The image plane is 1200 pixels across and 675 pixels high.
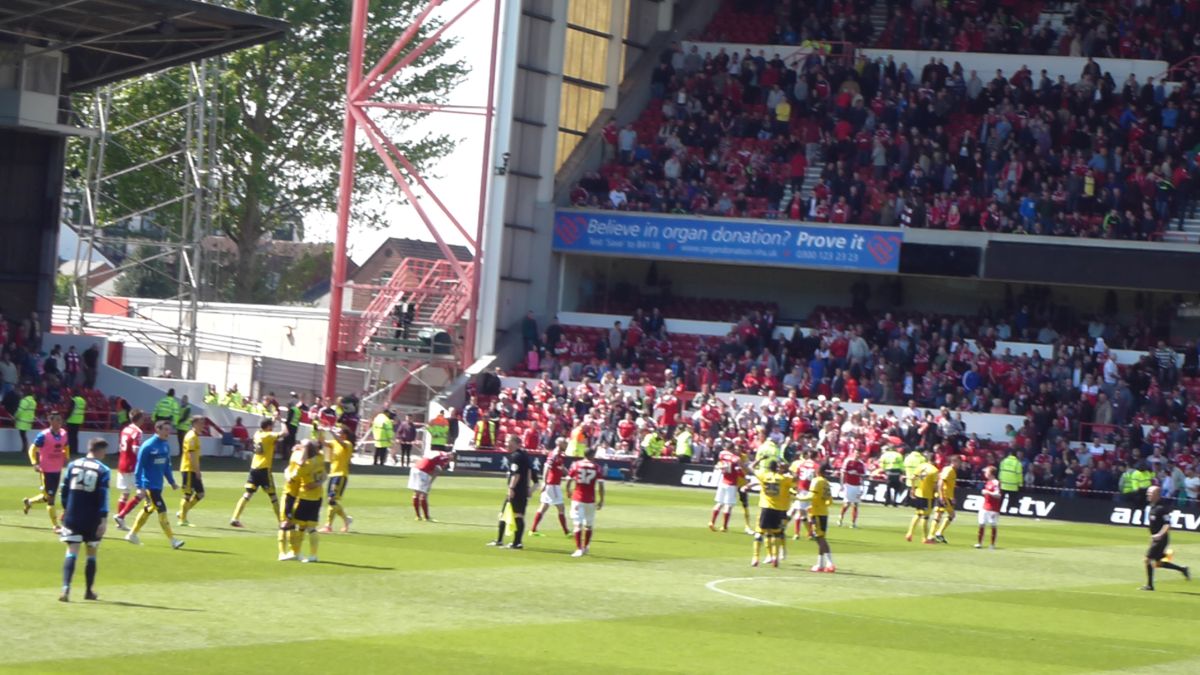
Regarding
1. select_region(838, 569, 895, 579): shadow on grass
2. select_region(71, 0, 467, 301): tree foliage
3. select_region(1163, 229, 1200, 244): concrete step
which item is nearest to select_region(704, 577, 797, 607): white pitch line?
select_region(838, 569, 895, 579): shadow on grass

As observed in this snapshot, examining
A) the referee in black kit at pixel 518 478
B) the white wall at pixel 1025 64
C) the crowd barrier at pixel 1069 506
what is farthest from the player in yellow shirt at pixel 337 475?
the white wall at pixel 1025 64

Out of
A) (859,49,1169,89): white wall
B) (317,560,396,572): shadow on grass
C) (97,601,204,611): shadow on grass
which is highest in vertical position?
(859,49,1169,89): white wall

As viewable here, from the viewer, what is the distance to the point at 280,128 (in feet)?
262

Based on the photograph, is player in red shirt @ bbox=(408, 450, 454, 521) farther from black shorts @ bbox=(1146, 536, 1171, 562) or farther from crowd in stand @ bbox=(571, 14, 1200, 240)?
crowd in stand @ bbox=(571, 14, 1200, 240)

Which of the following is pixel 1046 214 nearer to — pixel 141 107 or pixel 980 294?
pixel 980 294

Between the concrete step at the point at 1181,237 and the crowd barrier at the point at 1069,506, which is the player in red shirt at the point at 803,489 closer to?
the crowd barrier at the point at 1069,506

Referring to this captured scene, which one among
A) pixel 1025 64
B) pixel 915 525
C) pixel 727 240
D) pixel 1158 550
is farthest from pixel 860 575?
pixel 1025 64

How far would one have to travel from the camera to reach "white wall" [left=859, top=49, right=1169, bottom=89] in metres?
55.1

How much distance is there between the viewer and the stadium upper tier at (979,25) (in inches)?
2199

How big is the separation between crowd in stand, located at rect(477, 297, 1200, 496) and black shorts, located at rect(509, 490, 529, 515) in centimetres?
1846

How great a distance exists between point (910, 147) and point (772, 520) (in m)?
29.9

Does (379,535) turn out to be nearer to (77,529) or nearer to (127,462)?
(127,462)

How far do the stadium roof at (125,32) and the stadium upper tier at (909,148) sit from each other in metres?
14.6

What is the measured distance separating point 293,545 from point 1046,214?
33391mm
